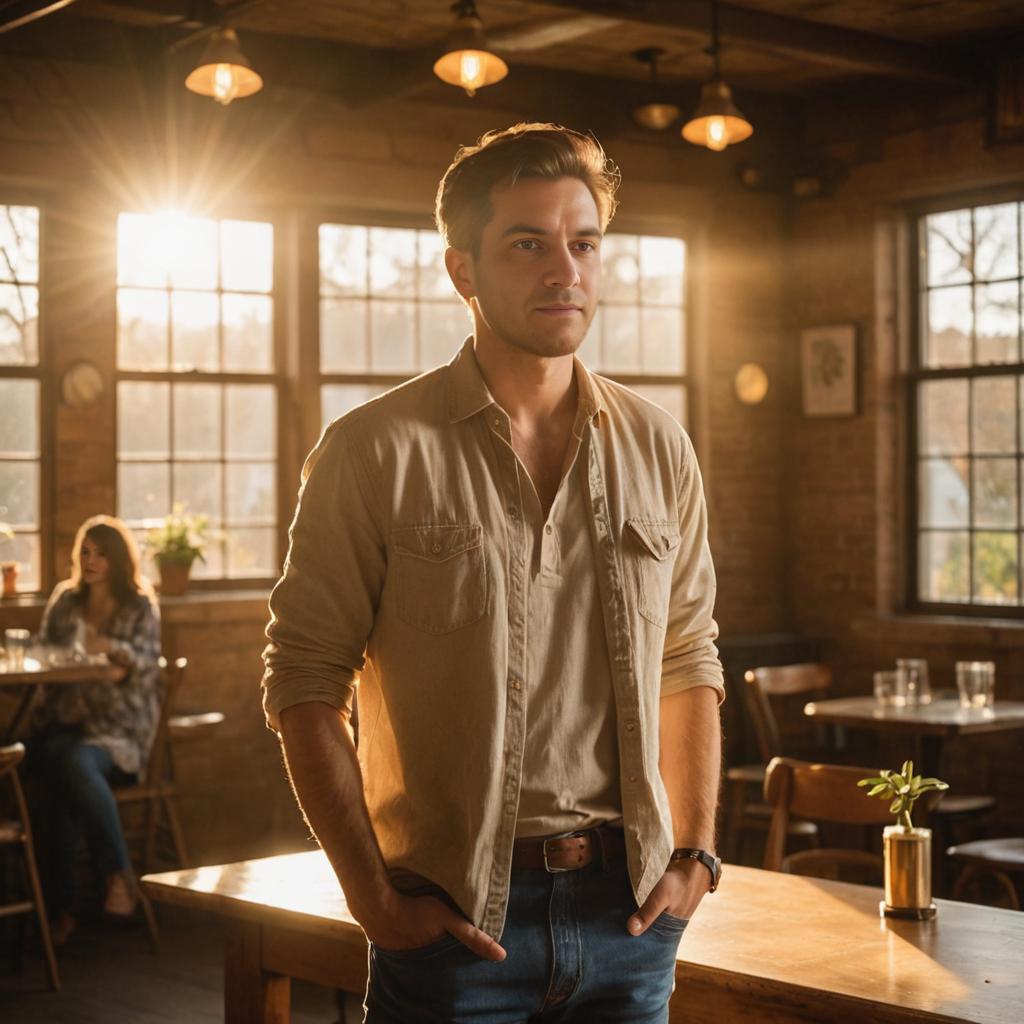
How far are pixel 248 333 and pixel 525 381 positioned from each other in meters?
5.14

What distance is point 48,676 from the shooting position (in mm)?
5480

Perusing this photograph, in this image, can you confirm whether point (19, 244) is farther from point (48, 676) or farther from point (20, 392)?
point (48, 676)

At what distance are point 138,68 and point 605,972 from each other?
17.8 ft

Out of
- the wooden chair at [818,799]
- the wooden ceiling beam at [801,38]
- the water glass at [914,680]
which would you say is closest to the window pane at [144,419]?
the wooden ceiling beam at [801,38]

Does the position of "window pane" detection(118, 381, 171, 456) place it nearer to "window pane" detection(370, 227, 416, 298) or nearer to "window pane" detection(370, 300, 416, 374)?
"window pane" detection(370, 300, 416, 374)

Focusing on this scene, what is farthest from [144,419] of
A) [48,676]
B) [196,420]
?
[48,676]

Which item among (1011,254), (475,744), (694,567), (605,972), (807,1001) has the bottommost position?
(807,1001)

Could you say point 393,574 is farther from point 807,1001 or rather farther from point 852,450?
point 852,450

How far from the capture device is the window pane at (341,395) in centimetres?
699

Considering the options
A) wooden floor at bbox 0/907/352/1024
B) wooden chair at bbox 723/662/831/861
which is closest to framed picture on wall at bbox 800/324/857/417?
wooden chair at bbox 723/662/831/861

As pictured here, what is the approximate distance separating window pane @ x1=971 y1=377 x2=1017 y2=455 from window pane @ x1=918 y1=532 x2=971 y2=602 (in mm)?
429

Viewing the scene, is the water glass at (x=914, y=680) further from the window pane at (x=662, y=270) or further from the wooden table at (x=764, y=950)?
the wooden table at (x=764, y=950)

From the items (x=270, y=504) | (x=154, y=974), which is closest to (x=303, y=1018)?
(x=154, y=974)

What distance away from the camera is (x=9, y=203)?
251 inches
